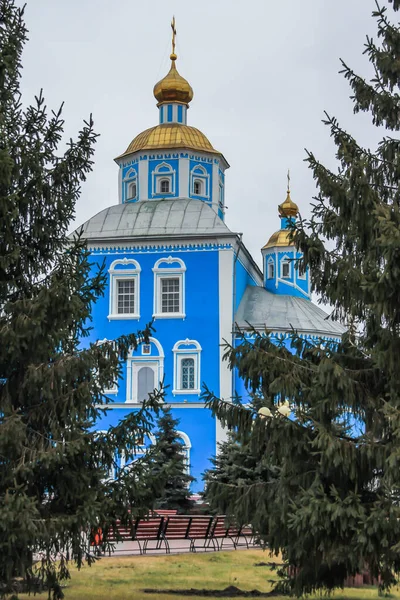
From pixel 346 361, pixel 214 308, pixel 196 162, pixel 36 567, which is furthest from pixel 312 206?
pixel 196 162

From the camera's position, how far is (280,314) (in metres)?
36.0

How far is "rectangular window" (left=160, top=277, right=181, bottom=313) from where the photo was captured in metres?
34.2

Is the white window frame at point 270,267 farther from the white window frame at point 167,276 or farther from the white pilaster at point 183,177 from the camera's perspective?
the white window frame at point 167,276

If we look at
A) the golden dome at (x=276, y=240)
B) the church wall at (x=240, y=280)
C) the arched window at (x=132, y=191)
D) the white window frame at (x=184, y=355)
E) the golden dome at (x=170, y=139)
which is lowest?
the white window frame at (x=184, y=355)

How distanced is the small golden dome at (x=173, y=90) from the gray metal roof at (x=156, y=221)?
18.5 feet

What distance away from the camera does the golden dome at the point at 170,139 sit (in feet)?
126

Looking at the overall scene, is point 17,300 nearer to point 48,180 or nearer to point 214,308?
point 48,180

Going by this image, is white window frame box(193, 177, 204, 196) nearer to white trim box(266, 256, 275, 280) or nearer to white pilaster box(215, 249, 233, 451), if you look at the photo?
white pilaster box(215, 249, 233, 451)

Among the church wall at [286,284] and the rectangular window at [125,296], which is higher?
the church wall at [286,284]

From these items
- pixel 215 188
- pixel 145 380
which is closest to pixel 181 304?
pixel 145 380

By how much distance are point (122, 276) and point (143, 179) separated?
17.2 ft

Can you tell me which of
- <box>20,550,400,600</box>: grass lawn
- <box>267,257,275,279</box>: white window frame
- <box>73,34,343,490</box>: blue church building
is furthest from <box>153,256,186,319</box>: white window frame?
<box>20,550,400,600</box>: grass lawn

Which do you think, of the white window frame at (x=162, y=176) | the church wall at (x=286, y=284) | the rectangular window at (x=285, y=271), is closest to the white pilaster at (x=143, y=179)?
the white window frame at (x=162, y=176)

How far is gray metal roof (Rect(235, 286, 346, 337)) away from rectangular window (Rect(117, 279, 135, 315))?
3.73 m
